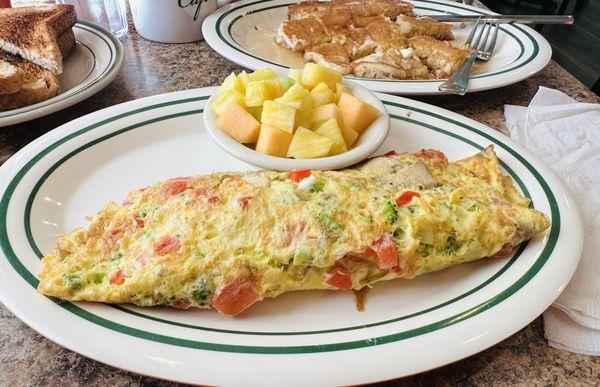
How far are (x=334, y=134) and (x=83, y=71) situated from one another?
4.45 ft

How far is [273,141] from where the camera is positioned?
1.41m

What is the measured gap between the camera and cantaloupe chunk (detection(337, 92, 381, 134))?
5.01ft

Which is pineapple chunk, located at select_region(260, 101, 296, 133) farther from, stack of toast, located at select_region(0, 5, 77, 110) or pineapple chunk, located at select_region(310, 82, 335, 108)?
stack of toast, located at select_region(0, 5, 77, 110)

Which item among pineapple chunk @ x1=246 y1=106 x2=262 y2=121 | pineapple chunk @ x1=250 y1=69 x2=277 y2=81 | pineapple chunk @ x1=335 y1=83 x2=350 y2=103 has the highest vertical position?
pineapple chunk @ x1=250 y1=69 x2=277 y2=81

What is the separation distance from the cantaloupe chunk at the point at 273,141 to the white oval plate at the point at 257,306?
201 mm

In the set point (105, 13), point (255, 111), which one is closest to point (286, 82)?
point (255, 111)

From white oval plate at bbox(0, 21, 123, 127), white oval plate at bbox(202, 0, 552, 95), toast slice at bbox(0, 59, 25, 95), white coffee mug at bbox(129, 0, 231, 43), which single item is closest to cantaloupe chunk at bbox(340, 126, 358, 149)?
white oval plate at bbox(202, 0, 552, 95)

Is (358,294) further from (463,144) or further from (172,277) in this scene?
(463,144)

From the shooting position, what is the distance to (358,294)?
3.74 feet

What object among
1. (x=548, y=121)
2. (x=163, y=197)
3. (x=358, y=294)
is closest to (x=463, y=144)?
(x=548, y=121)

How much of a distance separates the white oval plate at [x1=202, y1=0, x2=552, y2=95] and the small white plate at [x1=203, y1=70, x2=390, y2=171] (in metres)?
0.50

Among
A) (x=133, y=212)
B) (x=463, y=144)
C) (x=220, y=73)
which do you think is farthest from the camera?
(x=220, y=73)

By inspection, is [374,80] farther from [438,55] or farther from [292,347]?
[292,347]

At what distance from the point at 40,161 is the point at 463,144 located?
4.74 feet
